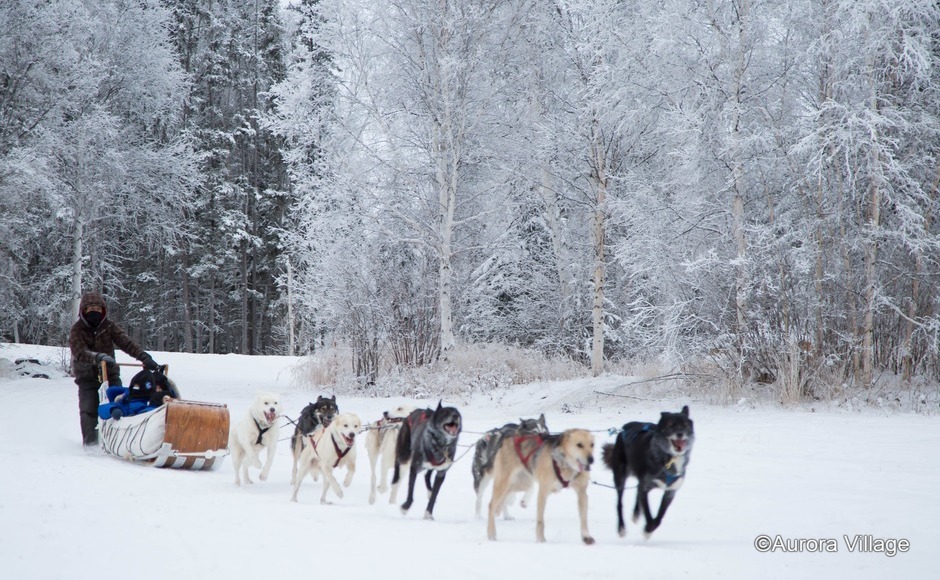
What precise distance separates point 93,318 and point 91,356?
0.57 m

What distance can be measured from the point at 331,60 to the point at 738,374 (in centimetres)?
1225

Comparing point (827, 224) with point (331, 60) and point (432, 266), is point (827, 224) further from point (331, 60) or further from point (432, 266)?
point (331, 60)

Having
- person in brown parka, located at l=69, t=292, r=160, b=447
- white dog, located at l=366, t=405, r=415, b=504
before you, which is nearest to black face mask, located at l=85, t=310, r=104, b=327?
person in brown parka, located at l=69, t=292, r=160, b=447

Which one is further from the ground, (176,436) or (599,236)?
(599,236)

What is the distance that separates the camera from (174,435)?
8.11 meters

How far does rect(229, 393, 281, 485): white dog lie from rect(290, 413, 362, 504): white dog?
602 mm

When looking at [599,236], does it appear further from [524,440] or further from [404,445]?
[524,440]

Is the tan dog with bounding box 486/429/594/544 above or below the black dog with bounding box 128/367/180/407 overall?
below

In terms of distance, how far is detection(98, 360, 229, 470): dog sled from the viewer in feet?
26.6

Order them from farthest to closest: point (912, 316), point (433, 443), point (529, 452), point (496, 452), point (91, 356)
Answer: point (912, 316), point (91, 356), point (433, 443), point (496, 452), point (529, 452)

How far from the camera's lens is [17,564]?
4.18 meters

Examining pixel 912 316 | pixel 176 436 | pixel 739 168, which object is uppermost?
pixel 739 168

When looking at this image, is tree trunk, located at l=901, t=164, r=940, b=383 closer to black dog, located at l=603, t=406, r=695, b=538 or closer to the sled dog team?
the sled dog team

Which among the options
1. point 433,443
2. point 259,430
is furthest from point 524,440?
point 259,430
